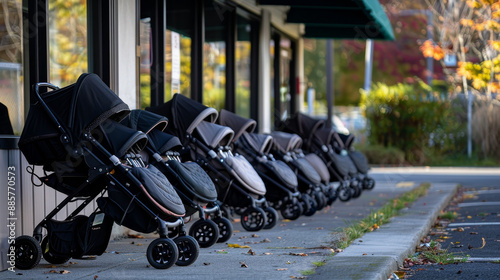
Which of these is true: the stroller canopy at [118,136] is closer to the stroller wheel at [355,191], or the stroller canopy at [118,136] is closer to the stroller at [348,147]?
the stroller at [348,147]

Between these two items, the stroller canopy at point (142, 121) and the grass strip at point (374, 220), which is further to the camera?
the grass strip at point (374, 220)

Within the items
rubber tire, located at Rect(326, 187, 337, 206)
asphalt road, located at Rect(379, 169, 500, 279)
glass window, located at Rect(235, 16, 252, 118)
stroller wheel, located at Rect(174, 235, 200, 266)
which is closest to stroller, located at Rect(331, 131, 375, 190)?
rubber tire, located at Rect(326, 187, 337, 206)

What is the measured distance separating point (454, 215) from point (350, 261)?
16.9 ft

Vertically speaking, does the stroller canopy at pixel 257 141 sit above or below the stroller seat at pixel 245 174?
above

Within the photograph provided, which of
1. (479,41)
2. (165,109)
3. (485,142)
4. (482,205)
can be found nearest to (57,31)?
(165,109)

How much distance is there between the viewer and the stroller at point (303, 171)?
1082cm

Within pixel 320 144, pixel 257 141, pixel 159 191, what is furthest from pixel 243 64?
pixel 159 191

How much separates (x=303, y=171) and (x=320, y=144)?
1729 millimetres

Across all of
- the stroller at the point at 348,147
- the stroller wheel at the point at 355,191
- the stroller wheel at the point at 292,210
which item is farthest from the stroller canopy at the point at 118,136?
the stroller wheel at the point at 355,191

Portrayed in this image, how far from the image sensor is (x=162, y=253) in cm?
674

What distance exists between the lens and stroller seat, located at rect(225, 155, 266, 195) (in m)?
8.77

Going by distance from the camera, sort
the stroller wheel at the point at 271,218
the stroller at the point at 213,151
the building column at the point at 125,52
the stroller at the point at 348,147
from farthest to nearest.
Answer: the stroller at the point at 348,147 < the stroller wheel at the point at 271,218 < the building column at the point at 125,52 < the stroller at the point at 213,151

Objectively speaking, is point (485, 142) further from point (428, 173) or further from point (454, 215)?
point (454, 215)

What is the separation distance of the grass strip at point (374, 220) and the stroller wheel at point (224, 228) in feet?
3.52
